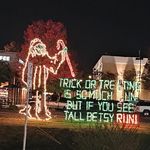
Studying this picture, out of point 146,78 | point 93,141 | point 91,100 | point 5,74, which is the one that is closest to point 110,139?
point 93,141

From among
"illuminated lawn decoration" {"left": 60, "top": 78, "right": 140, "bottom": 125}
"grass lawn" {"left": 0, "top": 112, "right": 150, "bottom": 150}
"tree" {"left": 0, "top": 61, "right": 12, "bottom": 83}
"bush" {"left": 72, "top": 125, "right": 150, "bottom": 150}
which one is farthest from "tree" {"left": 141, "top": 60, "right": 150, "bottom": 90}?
"bush" {"left": 72, "top": 125, "right": 150, "bottom": 150}

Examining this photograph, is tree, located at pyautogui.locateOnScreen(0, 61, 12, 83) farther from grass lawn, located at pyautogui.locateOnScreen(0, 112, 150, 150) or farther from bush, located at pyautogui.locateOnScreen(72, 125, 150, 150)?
bush, located at pyautogui.locateOnScreen(72, 125, 150, 150)

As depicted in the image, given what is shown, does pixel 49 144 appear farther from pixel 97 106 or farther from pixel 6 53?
pixel 6 53

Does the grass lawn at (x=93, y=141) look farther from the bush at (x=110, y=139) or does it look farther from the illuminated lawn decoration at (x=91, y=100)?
the illuminated lawn decoration at (x=91, y=100)

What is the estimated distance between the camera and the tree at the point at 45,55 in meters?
42.3

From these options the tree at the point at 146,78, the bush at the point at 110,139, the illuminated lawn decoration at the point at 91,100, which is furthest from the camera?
the tree at the point at 146,78

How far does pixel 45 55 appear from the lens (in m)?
43.8

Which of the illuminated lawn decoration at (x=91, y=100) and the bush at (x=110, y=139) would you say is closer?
the bush at (x=110, y=139)

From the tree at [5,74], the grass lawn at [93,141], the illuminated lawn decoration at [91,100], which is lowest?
the grass lawn at [93,141]

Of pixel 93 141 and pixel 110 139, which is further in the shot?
pixel 93 141

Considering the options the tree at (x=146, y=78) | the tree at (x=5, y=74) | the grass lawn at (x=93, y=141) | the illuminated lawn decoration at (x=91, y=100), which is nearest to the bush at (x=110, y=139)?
the grass lawn at (x=93, y=141)

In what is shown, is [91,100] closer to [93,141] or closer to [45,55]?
[45,55]

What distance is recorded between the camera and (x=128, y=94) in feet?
136

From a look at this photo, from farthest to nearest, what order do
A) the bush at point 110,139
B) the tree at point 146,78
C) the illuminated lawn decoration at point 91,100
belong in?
1. the tree at point 146,78
2. the illuminated lawn decoration at point 91,100
3. the bush at point 110,139
